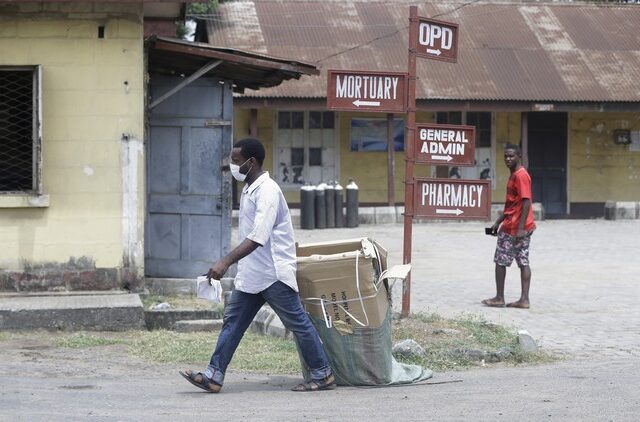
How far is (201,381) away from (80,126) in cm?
486

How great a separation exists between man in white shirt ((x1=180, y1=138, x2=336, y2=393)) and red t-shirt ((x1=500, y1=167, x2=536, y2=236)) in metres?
4.79

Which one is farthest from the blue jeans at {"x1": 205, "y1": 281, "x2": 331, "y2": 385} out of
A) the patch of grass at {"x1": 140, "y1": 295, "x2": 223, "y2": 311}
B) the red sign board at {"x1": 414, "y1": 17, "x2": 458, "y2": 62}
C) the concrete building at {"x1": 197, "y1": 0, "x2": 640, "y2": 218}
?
the concrete building at {"x1": 197, "y1": 0, "x2": 640, "y2": 218}

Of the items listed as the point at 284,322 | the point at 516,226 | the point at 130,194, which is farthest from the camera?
the point at 516,226

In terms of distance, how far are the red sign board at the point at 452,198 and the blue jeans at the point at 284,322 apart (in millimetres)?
2904

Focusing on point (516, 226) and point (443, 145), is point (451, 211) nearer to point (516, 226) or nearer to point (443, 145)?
point (443, 145)

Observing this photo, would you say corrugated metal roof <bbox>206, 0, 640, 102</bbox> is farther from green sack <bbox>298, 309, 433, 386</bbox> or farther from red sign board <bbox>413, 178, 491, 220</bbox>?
green sack <bbox>298, 309, 433, 386</bbox>

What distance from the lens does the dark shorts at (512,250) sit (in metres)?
12.2

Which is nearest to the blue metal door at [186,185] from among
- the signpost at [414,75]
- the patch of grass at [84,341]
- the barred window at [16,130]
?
the barred window at [16,130]

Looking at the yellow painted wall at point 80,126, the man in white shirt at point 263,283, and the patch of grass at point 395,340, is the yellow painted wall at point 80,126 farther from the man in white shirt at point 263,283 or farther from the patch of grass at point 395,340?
the man in white shirt at point 263,283

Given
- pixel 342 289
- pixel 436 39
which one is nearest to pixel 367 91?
pixel 436 39

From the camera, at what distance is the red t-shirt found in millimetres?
12039

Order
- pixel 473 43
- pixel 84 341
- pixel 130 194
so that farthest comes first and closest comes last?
pixel 473 43
pixel 130 194
pixel 84 341

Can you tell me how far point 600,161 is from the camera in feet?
94.2

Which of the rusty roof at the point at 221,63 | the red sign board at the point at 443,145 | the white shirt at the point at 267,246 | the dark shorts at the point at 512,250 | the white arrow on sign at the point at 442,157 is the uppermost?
the rusty roof at the point at 221,63
